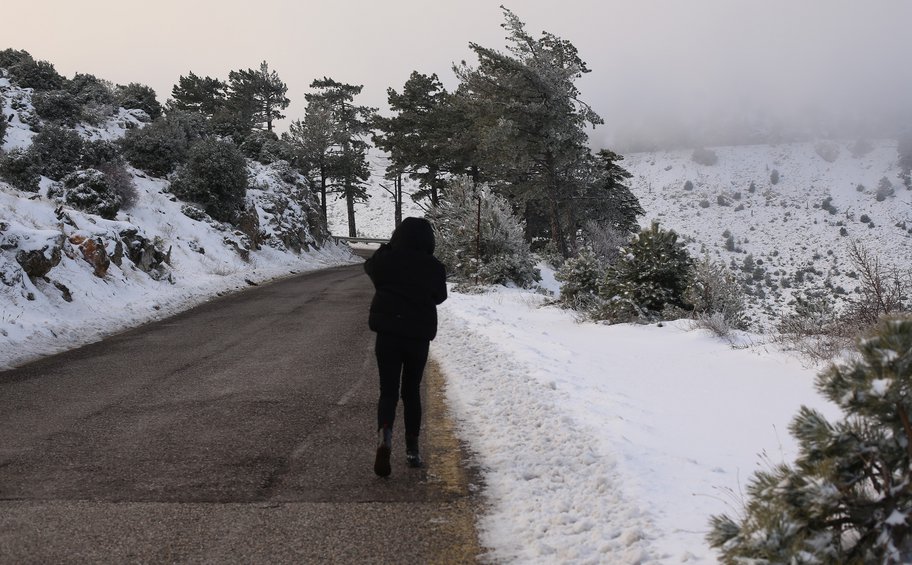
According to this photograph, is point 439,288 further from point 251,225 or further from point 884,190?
point 884,190

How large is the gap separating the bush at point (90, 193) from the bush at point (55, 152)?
104 cm

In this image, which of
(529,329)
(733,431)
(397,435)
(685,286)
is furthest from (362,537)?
(685,286)

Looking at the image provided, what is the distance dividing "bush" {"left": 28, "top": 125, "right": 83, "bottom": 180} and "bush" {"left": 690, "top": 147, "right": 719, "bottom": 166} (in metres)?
73.7

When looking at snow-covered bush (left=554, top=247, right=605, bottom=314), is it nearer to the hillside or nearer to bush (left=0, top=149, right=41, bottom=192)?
the hillside

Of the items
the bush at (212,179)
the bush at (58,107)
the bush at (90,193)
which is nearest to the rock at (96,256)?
the bush at (90,193)

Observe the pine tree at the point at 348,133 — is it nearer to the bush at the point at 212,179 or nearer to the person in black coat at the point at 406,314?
the bush at the point at 212,179

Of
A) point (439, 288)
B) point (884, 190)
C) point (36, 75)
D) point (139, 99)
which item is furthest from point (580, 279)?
point (884, 190)

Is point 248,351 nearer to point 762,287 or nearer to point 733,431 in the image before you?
point 733,431

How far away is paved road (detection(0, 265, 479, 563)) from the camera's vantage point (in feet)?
11.4

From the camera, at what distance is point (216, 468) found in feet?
15.3

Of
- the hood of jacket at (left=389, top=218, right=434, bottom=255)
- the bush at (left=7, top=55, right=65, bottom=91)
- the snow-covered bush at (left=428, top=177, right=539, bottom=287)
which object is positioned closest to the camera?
the hood of jacket at (left=389, top=218, right=434, bottom=255)

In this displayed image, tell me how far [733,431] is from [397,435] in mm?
3034

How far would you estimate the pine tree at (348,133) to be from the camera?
4966cm

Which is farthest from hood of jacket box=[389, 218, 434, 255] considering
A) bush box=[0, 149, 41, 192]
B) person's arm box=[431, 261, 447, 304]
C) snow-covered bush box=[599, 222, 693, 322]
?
bush box=[0, 149, 41, 192]
